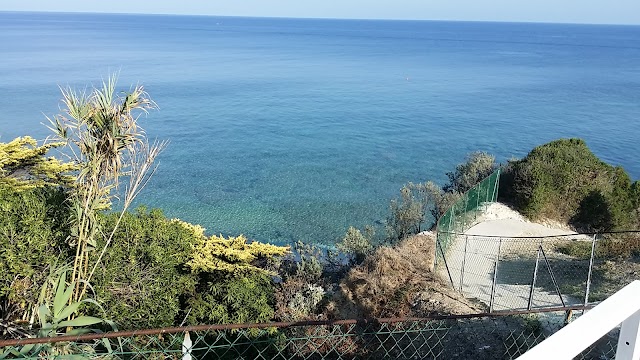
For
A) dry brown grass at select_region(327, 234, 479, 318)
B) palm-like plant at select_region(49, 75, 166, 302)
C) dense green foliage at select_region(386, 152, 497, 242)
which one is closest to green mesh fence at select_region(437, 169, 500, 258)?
dry brown grass at select_region(327, 234, 479, 318)

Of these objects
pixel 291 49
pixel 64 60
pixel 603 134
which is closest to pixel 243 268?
pixel 603 134

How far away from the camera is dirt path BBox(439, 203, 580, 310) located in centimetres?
1059

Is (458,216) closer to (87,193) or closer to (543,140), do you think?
(87,193)

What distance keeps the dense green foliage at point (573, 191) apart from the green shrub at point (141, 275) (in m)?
11.9

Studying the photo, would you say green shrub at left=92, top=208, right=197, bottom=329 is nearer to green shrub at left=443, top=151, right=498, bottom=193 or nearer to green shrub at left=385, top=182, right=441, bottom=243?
green shrub at left=385, top=182, right=441, bottom=243

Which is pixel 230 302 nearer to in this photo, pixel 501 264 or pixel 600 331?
pixel 501 264

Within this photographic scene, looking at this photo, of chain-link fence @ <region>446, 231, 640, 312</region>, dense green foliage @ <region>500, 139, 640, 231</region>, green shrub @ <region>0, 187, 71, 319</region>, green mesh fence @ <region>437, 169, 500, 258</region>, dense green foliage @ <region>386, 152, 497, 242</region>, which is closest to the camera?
green shrub @ <region>0, 187, 71, 319</region>

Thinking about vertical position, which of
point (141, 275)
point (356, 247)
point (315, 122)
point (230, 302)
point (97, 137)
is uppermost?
point (97, 137)

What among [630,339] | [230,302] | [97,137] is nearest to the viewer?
[630,339]

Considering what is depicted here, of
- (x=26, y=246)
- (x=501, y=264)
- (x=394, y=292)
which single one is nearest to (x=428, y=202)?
(x=501, y=264)

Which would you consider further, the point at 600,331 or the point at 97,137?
the point at 97,137

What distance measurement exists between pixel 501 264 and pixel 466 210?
242 centimetres

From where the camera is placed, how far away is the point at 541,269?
40.4 feet

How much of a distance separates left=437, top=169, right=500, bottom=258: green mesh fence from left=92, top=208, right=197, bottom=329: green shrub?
234 inches
